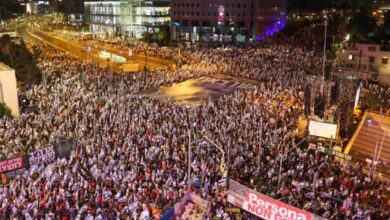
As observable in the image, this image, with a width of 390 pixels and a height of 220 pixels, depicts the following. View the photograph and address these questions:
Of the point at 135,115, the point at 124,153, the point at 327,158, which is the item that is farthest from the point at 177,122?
the point at 327,158

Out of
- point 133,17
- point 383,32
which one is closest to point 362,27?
point 383,32

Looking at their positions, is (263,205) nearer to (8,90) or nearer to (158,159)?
(158,159)

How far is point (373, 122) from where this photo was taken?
91.0ft

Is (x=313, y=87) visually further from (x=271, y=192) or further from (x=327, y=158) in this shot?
(x=271, y=192)

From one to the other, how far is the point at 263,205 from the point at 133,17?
3932 inches

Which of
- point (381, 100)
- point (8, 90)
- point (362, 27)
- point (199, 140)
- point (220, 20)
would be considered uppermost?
point (220, 20)

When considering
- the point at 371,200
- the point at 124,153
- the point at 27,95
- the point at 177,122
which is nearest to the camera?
the point at 371,200

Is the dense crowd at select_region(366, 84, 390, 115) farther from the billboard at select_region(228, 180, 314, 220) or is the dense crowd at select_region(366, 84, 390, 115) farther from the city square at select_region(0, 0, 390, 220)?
the billboard at select_region(228, 180, 314, 220)

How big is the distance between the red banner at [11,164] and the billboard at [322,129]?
15.8m

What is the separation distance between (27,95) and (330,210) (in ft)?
84.8

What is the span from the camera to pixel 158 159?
19312 millimetres

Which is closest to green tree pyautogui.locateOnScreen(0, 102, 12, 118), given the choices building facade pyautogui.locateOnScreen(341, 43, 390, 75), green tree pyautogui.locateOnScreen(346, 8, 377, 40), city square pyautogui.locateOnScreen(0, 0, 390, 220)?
city square pyautogui.locateOnScreen(0, 0, 390, 220)

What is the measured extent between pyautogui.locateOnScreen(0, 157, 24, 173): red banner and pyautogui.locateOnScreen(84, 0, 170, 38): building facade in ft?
282

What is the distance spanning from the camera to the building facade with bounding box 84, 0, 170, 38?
342ft
